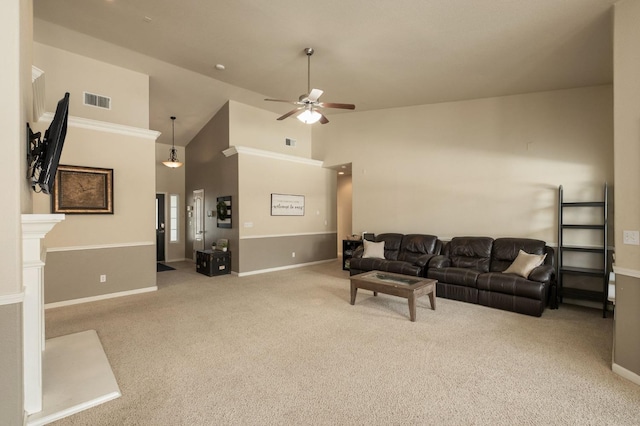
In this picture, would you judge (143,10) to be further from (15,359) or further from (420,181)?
(420,181)

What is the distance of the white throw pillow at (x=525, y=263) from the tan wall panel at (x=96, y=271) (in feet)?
19.1

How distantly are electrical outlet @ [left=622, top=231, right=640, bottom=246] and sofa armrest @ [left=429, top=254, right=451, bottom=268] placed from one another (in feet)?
8.62

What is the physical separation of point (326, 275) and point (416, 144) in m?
3.34

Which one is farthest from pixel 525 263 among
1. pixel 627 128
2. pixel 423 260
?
pixel 627 128

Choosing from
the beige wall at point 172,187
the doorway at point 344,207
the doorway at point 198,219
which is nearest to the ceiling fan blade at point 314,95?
the doorway at point 198,219

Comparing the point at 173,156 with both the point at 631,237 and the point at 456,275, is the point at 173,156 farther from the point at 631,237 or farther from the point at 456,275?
the point at 631,237

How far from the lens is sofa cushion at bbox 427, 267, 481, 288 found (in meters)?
4.48

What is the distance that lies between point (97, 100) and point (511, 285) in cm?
681

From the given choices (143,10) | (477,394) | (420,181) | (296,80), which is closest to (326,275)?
(420,181)

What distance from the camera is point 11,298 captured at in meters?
1.67

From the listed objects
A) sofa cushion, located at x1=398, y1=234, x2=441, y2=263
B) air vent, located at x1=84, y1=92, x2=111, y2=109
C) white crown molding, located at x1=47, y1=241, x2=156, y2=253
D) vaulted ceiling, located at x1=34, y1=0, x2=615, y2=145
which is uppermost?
vaulted ceiling, located at x1=34, y1=0, x2=615, y2=145

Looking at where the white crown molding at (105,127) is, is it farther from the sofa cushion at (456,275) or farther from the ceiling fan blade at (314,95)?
the sofa cushion at (456,275)

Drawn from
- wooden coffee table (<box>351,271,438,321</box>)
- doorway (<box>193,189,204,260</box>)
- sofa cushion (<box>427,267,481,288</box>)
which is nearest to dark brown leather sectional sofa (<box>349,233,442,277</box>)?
sofa cushion (<box>427,267,481,288</box>)

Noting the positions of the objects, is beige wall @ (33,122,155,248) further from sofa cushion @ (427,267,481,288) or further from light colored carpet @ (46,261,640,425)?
sofa cushion @ (427,267,481,288)
